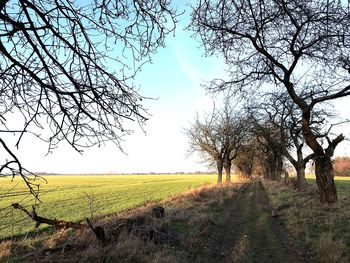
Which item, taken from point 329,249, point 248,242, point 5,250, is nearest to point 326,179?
point 248,242

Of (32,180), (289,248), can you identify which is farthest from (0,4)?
(289,248)

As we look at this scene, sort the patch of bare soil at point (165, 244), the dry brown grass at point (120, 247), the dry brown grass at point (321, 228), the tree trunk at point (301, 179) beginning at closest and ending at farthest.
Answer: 1. the dry brown grass at point (120, 247)
2. the patch of bare soil at point (165, 244)
3. the dry brown grass at point (321, 228)
4. the tree trunk at point (301, 179)

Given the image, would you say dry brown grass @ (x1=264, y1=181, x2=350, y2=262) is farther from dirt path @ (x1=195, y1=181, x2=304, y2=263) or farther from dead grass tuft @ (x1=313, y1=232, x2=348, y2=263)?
dirt path @ (x1=195, y1=181, x2=304, y2=263)

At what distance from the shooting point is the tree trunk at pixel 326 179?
1744cm

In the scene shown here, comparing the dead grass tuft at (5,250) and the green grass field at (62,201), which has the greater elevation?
the green grass field at (62,201)

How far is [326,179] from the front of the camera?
17.6 meters

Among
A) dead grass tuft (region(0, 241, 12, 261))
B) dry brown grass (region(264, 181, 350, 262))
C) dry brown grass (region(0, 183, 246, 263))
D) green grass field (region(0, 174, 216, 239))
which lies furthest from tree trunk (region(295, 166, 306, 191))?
dead grass tuft (region(0, 241, 12, 261))

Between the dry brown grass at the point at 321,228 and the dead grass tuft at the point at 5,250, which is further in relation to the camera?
the dead grass tuft at the point at 5,250

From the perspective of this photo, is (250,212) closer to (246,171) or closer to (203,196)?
(203,196)

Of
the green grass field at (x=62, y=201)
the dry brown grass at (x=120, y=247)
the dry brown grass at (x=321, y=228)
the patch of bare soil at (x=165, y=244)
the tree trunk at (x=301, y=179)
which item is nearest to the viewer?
the green grass field at (x=62, y=201)

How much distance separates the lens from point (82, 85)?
4.88m

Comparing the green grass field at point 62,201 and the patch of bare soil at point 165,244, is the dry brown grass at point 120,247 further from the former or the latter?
the green grass field at point 62,201

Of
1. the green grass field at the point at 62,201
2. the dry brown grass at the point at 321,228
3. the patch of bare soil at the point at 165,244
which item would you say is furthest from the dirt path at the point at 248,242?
the green grass field at the point at 62,201

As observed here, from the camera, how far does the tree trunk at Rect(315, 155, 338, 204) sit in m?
17.4
